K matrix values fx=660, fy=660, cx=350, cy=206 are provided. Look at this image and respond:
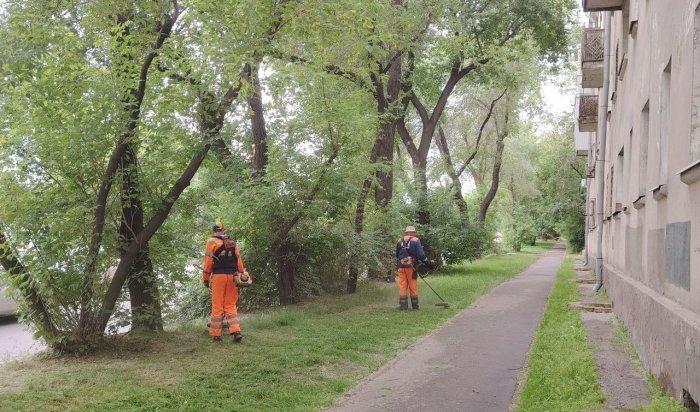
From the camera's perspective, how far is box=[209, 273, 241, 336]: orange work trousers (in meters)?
9.15

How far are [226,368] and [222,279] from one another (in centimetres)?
211

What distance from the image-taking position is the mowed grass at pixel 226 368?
242 inches

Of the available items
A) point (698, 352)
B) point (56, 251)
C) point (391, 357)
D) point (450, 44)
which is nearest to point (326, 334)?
point (391, 357)

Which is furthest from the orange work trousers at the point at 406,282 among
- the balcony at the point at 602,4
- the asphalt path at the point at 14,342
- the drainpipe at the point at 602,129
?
the asphalt path at the point at 14,342

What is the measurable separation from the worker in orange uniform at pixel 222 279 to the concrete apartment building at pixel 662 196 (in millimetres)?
5226

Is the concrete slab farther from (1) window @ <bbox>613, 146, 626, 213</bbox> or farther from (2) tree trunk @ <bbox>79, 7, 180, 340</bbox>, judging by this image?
(2) tree trunk @ <bbox>79, 7, 180, 340</bbox>

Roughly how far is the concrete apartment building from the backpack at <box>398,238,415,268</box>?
3727 millimetres

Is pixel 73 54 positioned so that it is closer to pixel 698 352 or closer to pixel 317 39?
pixel 317 39

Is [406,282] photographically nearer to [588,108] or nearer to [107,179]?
[107,179]

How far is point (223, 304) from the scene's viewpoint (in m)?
9.33

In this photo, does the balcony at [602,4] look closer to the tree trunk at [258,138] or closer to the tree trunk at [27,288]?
the tree trunk at [258,138]

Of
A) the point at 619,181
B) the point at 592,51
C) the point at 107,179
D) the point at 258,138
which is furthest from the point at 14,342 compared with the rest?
the point at 592,51

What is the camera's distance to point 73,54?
791cm

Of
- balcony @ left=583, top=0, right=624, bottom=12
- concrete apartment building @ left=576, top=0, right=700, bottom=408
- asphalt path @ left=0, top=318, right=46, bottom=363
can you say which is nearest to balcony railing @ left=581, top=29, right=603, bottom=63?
balcony @ left=583, top=0, right=624, bottom=12
